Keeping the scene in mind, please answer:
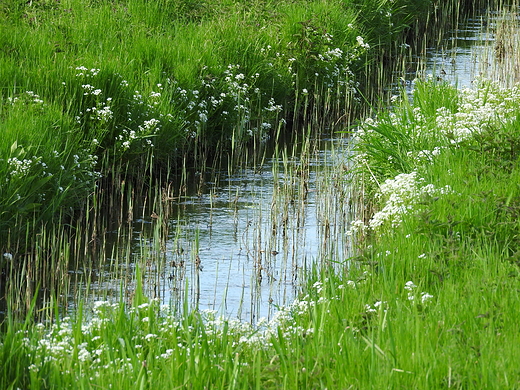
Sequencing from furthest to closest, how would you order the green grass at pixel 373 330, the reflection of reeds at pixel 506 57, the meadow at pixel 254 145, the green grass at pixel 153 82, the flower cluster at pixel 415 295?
the reflection of reeds at pixel 506 57, the green grass at pixel 153 82, the flower cluster at pixel 415 295, the meadow at pixel 254 145, the green grass at pixel 373 330

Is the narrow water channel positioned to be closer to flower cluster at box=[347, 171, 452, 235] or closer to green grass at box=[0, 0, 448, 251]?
flower cluster at box=[347, 171, 452, 235]

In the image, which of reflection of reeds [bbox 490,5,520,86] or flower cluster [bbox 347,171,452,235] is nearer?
flower cluster [bbox 347,171,452,235]

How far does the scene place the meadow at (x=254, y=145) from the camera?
3.81 meters

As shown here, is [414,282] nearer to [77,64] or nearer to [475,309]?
[475,309]

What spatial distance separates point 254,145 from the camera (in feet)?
32.9

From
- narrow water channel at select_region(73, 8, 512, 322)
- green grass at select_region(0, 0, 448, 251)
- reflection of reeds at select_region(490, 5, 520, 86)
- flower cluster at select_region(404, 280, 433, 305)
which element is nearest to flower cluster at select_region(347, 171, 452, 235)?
narrow water channel at select_region(73, 8, 512, 322)

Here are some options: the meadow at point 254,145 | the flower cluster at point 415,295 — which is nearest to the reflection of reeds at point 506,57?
the meadow at point 254,145

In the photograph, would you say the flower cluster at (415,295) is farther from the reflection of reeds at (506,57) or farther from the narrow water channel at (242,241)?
the reflection of reeds at (506,57)

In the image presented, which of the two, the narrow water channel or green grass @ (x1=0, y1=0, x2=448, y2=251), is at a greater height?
green grass @ (x1=0, y1=0, x2=448, y2=251)

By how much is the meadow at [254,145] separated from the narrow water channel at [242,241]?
1.04 ft

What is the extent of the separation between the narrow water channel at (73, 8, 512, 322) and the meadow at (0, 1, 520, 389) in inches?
12.5

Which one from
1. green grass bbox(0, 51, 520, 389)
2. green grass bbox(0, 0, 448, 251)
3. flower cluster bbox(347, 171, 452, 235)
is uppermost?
green grass bbox(0, 0, 448, 251)

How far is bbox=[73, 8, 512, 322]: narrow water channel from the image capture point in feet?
20.8

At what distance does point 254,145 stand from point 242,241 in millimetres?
2664
